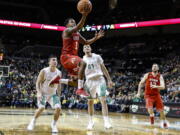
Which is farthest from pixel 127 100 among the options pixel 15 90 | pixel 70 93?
pixel 15 90

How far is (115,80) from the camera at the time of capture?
24.1 m

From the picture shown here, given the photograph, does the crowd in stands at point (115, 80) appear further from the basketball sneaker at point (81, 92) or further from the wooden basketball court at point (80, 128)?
the basketball sneaker at point (81, 92)

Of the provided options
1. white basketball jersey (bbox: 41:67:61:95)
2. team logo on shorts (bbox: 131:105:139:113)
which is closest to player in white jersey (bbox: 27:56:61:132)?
white basketball jersey (bbox: 41:67:61:95)

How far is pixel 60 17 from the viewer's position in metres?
34.1

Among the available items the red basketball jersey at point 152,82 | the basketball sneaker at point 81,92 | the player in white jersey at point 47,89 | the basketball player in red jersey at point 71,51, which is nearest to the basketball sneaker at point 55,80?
the player in white jersey at point 47,89

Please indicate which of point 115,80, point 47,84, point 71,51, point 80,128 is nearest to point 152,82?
point 80,128

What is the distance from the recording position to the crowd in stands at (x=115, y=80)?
17.5m

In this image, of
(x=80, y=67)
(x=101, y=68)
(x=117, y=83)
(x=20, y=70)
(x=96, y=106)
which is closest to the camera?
(x=80, y=67)

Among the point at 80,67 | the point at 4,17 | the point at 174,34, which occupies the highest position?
the point at 4,17

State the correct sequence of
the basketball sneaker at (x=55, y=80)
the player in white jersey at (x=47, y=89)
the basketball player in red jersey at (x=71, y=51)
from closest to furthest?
the basketball player in red jersey at (x=71, y=51), the player in white jersey at (x=47, y=89), the basketball sneaker at (x=55, y=80)

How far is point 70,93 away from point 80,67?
1550 cm

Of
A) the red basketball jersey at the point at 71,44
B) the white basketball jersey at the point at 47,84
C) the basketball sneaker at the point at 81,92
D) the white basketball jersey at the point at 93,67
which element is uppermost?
the red basketball jersey at the point at 71,44

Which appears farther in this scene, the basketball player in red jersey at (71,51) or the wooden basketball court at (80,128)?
the basketball player in red jersey at (71,51)

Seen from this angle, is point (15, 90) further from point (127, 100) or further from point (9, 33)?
point (9, 33)
